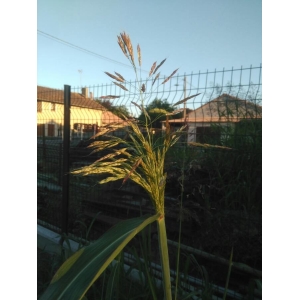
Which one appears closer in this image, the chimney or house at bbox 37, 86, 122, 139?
house at bbox 37, 86, 122, 139

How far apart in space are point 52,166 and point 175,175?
2.07 meters

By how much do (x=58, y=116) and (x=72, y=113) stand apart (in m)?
0.45

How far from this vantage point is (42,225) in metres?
3.51

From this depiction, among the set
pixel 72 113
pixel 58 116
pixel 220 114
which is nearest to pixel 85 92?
pixel 72 113

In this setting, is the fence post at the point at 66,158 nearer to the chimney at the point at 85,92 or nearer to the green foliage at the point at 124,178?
the chimney at the point at 85,92

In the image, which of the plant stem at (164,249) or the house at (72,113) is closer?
the plant stem at (164,249)

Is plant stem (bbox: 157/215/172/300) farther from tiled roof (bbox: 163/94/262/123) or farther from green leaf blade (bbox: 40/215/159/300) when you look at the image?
tiled roof (bbox: 163/94/262/123)

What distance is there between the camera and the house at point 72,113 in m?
2.95

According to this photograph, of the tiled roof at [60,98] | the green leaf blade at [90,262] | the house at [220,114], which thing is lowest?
the green leaf blade at [90,262]

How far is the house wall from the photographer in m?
3.01

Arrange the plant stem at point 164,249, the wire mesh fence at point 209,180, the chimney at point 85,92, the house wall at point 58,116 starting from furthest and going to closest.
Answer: the chimney at point 85,92 → the house wall at point 58,116 → the wire mesh fence at point 209,180 → the plant stem at point 164,249

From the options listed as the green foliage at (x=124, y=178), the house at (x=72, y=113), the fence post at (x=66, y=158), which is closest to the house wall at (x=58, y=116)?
the house at (x=72, y=113)

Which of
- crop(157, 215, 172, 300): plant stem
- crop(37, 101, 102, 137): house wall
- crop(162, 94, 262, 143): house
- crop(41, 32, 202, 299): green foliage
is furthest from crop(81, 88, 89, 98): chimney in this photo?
crop(157, 215, 172, 300): plant stem

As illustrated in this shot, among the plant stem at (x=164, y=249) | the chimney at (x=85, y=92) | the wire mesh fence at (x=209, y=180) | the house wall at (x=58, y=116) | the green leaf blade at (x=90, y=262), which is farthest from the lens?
the chimney at (x=85, y=92)
